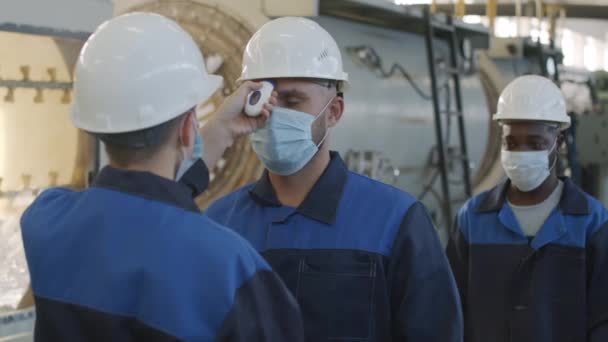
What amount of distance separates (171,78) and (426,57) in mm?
4049

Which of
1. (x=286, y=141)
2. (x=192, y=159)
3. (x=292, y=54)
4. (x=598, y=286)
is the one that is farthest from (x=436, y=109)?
(x=192, y=159)

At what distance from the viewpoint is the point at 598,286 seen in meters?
2.93

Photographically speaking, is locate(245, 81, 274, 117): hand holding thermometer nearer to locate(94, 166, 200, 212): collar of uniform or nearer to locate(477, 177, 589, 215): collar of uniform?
locate(94, 166, 200, 212): collar of uniform

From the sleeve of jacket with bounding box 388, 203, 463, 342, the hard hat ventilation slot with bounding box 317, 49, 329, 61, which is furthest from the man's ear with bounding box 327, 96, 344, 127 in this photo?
the sleeve of jacket with bounding box 388, 203, 463, 342

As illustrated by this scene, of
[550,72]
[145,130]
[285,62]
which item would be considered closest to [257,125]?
[285,62]

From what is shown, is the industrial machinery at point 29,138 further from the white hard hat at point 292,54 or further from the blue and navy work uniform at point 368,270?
the blue and navy work uniform at point 368,270

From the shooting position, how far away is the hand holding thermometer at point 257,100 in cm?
204

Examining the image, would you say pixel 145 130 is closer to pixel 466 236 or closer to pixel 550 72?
pixel 466 236

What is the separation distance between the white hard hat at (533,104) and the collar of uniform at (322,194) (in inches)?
53.0

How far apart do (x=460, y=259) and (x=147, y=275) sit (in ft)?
6.61

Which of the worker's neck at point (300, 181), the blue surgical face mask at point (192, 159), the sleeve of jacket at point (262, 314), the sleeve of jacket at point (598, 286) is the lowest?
the sleeve of jacket at point (598, 286)

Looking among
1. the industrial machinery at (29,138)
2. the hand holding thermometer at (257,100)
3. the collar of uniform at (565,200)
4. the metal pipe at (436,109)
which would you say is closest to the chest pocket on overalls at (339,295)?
the hand holding thermometer at (257,100)

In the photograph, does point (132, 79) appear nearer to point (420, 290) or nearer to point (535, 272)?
point (420, 290)

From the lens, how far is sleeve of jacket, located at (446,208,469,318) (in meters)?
3.20
